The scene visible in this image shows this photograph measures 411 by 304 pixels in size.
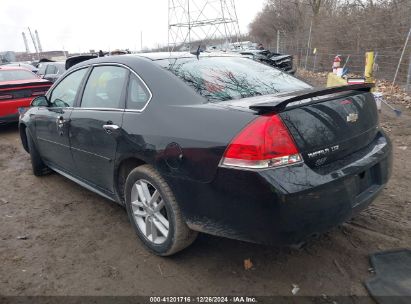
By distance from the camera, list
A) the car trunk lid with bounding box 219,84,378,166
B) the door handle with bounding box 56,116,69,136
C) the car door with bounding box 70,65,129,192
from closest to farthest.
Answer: the car trunk lid with bounding box 219,84,378,166 < the car door with bounding box 70,65,129,192 < the door handle with bounding box 56,116,69,136

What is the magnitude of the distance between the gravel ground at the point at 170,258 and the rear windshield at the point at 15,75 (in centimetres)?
608

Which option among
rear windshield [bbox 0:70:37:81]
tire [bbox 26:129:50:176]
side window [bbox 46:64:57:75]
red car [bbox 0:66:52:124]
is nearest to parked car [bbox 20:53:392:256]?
tire [bbox 26:129:50:176]

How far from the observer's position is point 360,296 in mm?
2438

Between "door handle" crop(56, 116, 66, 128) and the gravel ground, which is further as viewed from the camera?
"door handle" crop(56, 116, 66, 128)

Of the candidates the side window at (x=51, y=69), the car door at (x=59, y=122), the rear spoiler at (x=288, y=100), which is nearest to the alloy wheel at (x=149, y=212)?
the rear spoiler at (x=288, y=100)

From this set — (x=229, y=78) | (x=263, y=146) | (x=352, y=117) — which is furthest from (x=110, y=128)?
(x=352, y=117)

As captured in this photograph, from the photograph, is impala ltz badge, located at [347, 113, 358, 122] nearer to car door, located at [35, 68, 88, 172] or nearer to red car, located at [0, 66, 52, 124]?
car door, located at [35, 68, 88, 172]

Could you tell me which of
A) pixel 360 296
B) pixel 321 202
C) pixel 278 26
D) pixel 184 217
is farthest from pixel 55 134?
pixel 278 26

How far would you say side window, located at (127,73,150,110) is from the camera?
2.95 meters

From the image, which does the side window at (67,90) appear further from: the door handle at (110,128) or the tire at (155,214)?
the tire at (155,214)

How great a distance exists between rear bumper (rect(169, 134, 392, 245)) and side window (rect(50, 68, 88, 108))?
1.98 m

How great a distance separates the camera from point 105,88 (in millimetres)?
3479

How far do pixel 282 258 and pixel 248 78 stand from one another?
1.50 m

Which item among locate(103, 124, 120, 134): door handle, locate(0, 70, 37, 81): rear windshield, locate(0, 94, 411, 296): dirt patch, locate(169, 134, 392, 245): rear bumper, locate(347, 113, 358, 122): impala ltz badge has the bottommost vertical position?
locate(0, 94, 411, 296): dirt patch
